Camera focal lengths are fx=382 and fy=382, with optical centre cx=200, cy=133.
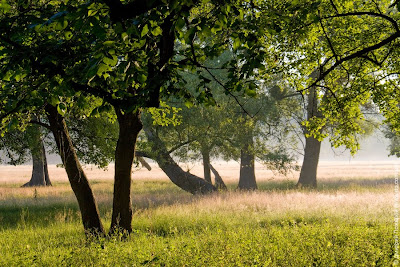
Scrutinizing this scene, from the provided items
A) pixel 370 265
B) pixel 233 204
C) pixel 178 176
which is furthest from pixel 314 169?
pixel 370 265

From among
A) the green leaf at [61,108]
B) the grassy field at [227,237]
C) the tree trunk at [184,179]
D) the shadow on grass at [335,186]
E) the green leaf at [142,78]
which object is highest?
the green leaf at [142,78]

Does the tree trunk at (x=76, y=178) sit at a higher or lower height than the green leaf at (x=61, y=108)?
lower

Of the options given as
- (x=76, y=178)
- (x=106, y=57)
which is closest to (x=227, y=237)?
(x=76, y=178)

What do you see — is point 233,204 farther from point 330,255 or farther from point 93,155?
point 330,255

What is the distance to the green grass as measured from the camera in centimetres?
672

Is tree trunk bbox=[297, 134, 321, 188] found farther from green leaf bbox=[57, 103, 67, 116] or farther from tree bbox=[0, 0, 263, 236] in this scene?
green leaf bbox=[57, 103, 67, 116]

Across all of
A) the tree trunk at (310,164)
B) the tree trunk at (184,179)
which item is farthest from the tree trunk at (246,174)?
the tree trunk at (184,179)

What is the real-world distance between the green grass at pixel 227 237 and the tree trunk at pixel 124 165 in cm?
46

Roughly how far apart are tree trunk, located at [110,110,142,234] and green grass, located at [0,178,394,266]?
1.52ft

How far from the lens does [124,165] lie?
930cm

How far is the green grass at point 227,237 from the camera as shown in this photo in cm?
672

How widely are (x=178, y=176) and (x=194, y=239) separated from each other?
502 inches

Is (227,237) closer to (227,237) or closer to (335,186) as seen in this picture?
(227,237)

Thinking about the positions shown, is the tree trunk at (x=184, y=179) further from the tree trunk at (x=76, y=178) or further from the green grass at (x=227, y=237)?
the tree trunk at (x=76, y=178)
